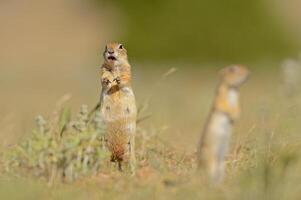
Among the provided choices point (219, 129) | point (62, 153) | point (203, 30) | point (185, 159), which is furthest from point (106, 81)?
point (203, 30)

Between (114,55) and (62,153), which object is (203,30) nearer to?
(114,55)

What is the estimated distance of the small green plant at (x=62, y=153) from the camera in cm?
643

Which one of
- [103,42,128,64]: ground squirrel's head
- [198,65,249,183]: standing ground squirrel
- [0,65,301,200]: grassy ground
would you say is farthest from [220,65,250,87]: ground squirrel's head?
[103,42,128,64]: ground squirrel's head

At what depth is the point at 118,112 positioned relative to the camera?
7363mm

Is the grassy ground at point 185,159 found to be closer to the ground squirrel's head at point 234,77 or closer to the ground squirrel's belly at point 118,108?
the ground squirrel's belly at point 118,108

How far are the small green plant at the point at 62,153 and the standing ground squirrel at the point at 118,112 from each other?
0.68m

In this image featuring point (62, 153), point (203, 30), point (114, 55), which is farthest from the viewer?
point (203, 30)

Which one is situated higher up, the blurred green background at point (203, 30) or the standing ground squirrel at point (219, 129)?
the blurred green background at point (203, 30)

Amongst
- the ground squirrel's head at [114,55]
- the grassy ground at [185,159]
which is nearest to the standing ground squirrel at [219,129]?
the grassy ground at [185,159]

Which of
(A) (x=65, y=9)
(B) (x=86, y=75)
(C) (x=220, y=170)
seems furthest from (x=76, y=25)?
(C) (x=220, y=170)

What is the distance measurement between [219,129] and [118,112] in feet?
5.19

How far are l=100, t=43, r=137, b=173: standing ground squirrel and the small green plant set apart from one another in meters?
0.68

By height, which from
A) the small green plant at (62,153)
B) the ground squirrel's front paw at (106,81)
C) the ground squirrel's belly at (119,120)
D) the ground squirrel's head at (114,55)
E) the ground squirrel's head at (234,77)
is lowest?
the small green plant at (62,153)

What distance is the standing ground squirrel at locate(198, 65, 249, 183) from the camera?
5.90 meters
